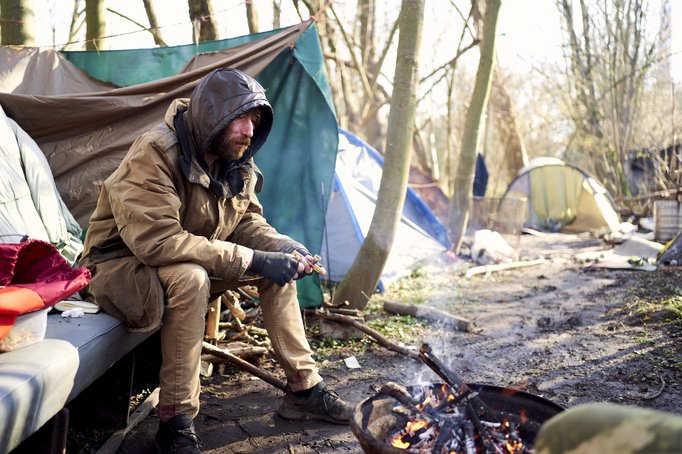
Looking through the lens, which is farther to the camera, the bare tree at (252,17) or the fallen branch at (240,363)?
the bare tree at (252,17)

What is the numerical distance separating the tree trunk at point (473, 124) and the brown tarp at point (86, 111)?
3675 millimetres

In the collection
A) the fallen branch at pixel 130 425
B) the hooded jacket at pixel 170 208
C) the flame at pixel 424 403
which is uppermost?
the hooded jacket at pixel 170 208

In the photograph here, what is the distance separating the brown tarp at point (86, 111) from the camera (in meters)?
4.11

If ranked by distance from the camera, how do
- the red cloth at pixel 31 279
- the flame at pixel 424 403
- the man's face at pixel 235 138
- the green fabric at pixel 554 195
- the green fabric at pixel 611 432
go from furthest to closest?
the green fabric at pixel 554 195, the man's face at pixel 235 138, the flame at pixel 424 403, the red cloth at pixel 31 279, the green fabric at pixel 611 432

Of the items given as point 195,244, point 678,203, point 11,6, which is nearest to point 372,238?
point 195,244

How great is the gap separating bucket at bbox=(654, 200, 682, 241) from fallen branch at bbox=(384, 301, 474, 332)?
575 centimetres

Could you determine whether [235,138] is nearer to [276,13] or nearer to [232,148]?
[232,148]

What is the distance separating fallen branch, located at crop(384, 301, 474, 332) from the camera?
4.68 m

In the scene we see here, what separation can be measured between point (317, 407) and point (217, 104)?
1626 millimetres

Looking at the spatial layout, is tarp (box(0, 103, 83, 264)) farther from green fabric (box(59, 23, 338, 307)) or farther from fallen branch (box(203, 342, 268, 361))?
green fabric (box(59, 23, 338, 307))

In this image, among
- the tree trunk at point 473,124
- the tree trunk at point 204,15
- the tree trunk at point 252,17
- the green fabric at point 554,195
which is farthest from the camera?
the green fabric at point 554,195

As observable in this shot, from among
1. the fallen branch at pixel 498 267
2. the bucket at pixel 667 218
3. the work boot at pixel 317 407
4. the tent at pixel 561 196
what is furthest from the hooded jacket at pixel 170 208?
the tent at pixel 561 196

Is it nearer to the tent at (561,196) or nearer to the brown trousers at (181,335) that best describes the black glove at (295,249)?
the brown trousers at (181,335)

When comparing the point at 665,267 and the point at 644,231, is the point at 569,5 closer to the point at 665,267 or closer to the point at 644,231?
the point at 644,231
